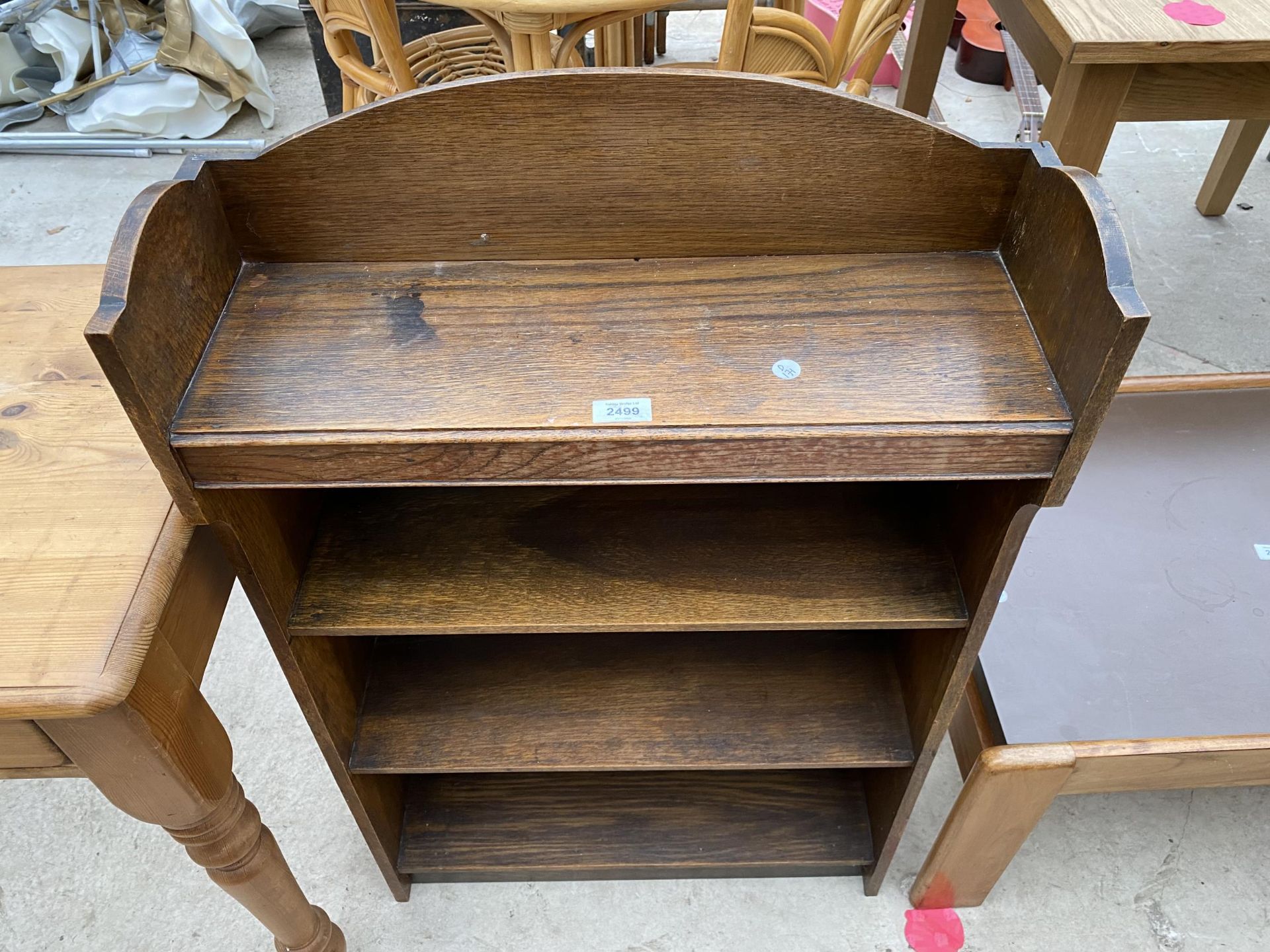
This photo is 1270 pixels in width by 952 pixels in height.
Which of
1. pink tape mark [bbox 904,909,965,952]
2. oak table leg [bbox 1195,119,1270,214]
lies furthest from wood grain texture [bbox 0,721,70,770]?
oak table leg [bbox 1195,119,1270,214]

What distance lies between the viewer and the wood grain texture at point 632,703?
1.12 m

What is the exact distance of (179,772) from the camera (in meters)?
0.81

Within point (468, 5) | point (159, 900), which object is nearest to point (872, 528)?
point (468, 5)

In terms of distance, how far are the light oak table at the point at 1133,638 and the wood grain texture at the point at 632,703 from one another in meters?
0.17

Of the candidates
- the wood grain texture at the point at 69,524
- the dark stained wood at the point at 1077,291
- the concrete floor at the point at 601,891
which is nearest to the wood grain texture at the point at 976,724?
the concrete floor at the point at 601,891

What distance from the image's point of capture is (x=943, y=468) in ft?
2.40

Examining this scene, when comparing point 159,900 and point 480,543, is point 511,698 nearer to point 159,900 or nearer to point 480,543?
point 480,543

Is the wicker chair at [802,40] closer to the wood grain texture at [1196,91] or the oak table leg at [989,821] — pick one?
the wood grain texture at [1196,91]

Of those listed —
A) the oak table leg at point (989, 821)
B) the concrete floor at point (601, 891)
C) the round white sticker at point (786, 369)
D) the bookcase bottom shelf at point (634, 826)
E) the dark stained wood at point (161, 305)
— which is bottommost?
the concrete floor at point (601, 891)

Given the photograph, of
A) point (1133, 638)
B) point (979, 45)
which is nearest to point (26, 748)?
point (1133, 638)

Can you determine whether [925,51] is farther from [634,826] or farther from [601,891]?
[601,891]

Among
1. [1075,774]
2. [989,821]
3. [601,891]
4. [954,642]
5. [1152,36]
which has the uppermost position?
[1152,36]

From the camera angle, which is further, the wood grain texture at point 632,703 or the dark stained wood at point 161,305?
the wood grain texture at point 632,703

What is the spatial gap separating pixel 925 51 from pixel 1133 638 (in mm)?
1339
